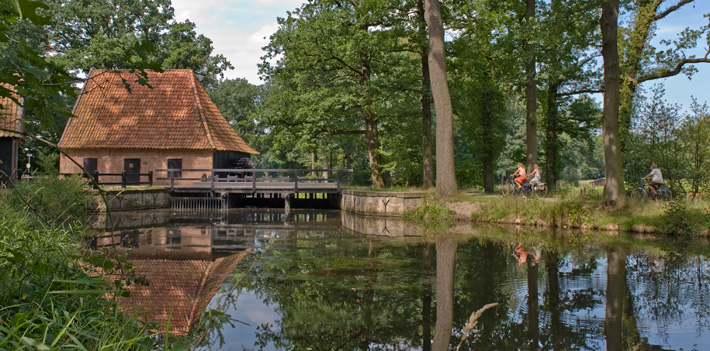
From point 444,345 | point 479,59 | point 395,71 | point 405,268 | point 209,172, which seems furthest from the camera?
point 209,172

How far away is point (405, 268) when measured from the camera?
10.5 meters

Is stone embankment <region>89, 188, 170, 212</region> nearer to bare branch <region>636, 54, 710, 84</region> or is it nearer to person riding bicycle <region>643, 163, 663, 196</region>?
person riding bicycle <region>643, 163, 663, 196</region>

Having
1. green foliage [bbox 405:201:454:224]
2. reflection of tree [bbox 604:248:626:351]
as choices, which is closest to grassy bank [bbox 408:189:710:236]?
green foliage [bbox 405:201:454:224]

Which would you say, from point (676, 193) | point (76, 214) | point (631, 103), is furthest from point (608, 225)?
point (76, 214)

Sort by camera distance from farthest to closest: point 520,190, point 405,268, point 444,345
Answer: point 520,190 → point 405,268 → point 444,345

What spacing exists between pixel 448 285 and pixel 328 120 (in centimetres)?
1663

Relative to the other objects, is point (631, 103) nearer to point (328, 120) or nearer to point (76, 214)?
point (328, 120)

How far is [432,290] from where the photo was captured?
28.0 feet

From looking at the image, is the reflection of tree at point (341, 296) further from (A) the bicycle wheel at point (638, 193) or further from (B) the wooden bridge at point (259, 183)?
(B) the wooden bridge at point (259, 183)

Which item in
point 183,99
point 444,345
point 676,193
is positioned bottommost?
point 444,345

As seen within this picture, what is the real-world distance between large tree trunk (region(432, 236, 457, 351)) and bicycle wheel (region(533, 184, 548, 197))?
23.8 ft

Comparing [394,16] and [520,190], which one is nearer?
[520,190]

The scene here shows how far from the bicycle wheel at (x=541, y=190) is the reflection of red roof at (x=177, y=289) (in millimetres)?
11642

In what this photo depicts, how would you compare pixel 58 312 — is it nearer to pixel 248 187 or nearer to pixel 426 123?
pixel 426 123
